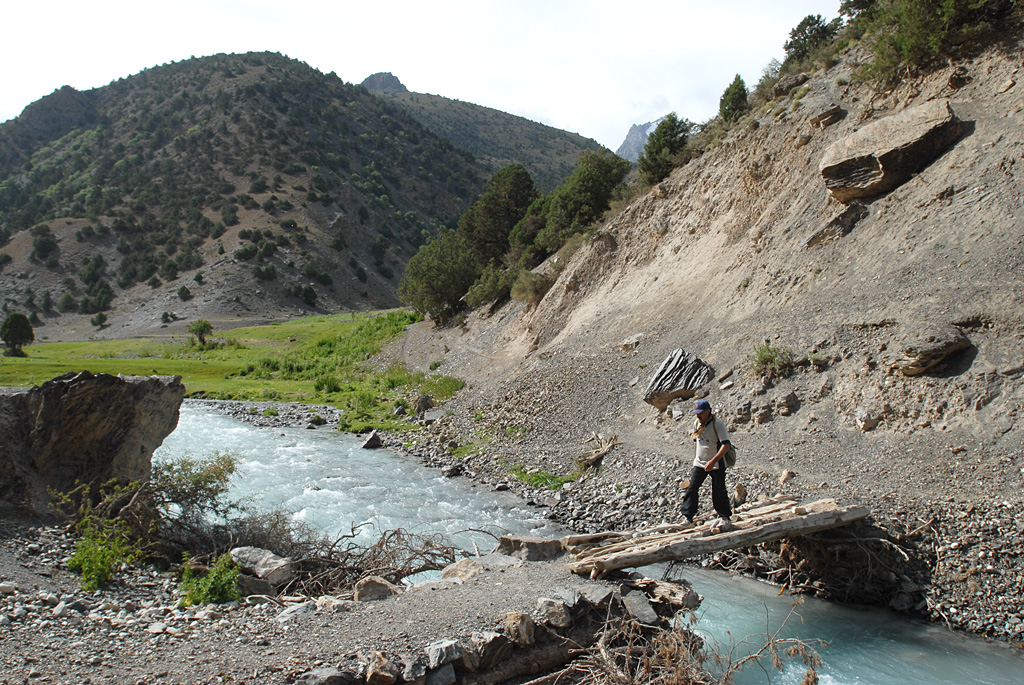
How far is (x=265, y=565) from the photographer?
32.2 feet

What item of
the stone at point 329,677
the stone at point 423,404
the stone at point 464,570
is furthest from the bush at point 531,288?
the stone at point 329,677

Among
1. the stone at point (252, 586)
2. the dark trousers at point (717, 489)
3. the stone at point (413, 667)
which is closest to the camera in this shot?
the stone at point (413, 667)

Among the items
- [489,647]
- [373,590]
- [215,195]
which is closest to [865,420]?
[489,647]

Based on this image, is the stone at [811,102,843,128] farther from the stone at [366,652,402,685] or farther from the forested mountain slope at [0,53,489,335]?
the forested mountain slope at [0,53,489,335]

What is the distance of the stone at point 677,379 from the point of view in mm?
18062

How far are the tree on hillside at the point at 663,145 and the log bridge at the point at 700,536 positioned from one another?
76.9ft

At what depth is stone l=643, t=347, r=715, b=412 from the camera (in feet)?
59.3

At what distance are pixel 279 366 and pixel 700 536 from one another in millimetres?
40550

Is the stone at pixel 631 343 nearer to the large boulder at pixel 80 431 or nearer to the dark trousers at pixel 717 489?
the dark trousers at pixel 717 489

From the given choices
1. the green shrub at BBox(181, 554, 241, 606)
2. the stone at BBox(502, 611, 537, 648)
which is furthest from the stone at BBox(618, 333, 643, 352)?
the green shrub at BBox(181, 554, 241, 606)

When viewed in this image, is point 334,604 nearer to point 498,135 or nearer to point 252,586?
point 252,586

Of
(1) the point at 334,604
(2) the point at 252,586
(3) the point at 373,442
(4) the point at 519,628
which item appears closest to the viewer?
(4) the point at 519,628

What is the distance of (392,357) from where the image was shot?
41.3 meters

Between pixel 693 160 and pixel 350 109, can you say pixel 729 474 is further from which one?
pixel 350 109
